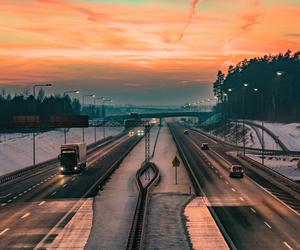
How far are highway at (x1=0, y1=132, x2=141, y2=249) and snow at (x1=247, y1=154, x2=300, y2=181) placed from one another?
2556 cm

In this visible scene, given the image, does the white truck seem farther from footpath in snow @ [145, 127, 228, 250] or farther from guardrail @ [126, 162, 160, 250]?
guardrail @ [126, 162, 160, 250]

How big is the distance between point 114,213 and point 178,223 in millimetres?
7233

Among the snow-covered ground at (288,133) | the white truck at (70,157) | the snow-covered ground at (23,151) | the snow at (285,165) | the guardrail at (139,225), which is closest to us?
the guardrail at (139,225)

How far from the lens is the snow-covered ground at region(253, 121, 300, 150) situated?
5418 inches

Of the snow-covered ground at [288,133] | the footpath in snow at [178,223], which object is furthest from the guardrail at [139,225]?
the snow-covered ground at [288,133]

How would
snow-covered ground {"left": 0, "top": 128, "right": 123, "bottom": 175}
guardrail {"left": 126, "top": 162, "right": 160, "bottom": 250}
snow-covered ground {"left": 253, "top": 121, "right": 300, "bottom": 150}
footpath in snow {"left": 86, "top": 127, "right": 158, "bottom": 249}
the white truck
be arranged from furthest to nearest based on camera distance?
snow-covered ground {"left": 253, "top": 121, "right": 300, "bottom": 150} < snow-covered ground {"left": 0, "top": 128, "right": 123, "bottom": 175} < the white truck < footpath in snow {"left": 86, "top": 127, "right": 158, "bottom": 249} < guardrail {"left": 126, "top": 162, "right": 160, "bottom": 250}

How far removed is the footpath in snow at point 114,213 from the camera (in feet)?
115

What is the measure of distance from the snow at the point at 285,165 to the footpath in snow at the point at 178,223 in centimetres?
2074

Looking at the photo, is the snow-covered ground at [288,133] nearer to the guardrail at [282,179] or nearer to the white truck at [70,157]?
the guardrail at [282,179]

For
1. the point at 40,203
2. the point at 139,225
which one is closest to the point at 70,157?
the point at 40,203

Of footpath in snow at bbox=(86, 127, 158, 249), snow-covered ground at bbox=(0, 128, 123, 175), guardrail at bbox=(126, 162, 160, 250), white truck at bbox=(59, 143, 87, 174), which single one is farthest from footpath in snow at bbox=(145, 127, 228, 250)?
snow-covered ground at bbox=(0, 128, 123, 175)

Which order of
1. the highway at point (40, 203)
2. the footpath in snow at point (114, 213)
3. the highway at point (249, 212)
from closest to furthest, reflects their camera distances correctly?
the highway at point (249, 212)
the footpath in snow at point (114, 213)
the highway at point (40, 203)

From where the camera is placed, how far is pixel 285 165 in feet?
297

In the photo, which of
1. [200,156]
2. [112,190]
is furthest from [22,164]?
[112,190]
